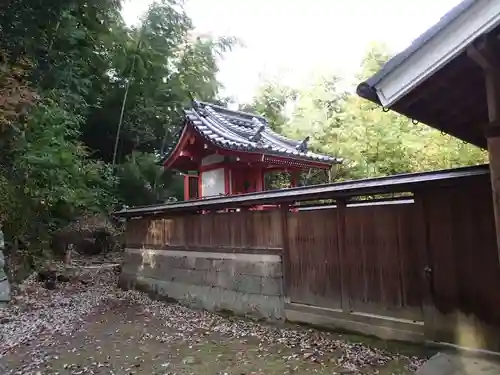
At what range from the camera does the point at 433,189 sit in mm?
4523

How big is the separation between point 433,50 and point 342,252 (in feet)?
10.8

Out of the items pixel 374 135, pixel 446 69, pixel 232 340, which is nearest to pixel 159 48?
pixel 374 135

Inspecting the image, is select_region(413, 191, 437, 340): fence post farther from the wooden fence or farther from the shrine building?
the shrine building

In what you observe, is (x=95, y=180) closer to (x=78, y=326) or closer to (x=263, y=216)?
(x=78, y=326)

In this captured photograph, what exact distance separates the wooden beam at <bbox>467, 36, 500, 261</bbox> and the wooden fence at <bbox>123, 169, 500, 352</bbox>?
1.61m

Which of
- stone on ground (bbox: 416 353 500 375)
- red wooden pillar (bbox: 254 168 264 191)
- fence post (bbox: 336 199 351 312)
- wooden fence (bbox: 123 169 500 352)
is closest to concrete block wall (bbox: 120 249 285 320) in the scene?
wooden fence (bbox: 123 169 500 352)

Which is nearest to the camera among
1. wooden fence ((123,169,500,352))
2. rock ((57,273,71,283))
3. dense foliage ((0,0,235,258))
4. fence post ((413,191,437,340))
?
wooden fence ((123,169,500,352))

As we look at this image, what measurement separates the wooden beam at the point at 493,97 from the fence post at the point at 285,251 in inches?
145

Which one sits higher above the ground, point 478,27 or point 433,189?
point 478,27

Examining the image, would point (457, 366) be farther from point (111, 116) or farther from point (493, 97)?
point (111, 116)

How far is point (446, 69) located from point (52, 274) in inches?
398

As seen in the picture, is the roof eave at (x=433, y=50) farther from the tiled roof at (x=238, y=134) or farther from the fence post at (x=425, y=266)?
the tiled roof at (x=238, y=134)

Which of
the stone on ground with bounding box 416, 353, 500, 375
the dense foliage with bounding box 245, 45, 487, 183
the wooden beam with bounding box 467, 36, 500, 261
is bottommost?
the stone on ground with bounding box 416, 353, 500, 375

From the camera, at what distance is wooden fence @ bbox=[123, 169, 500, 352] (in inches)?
163
